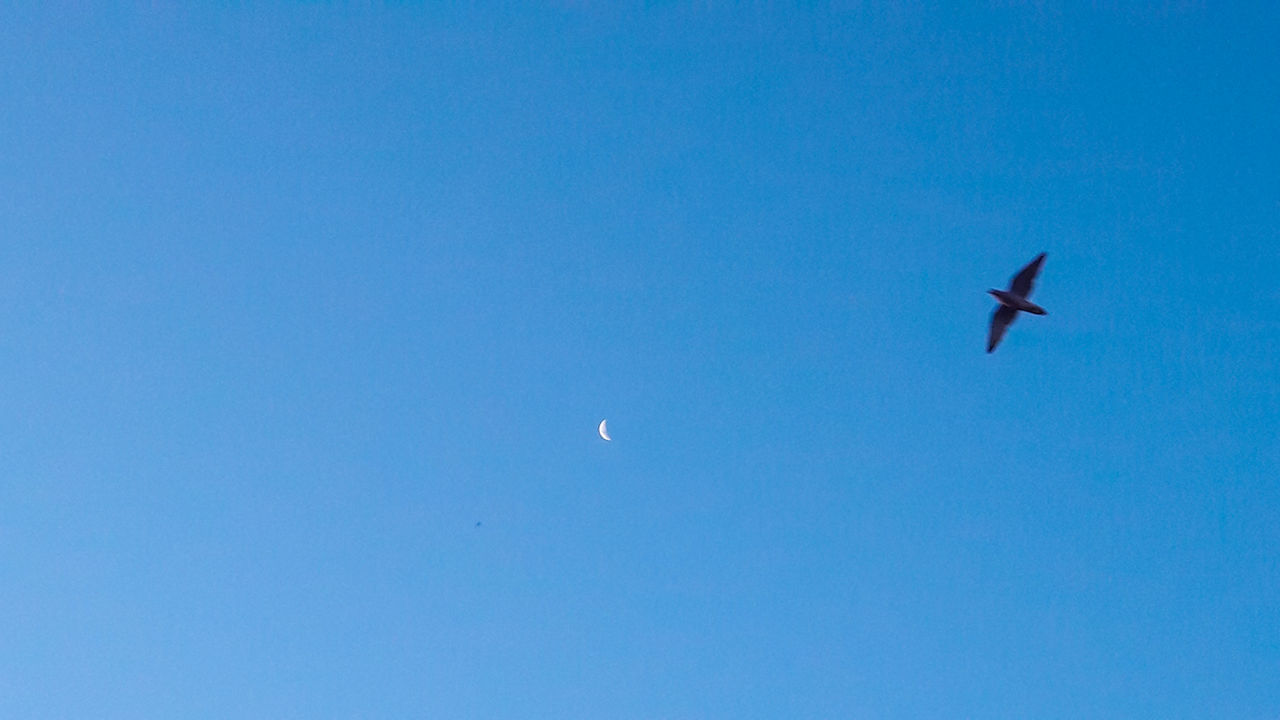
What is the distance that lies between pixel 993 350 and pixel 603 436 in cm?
1751

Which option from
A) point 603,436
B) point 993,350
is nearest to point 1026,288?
point 993,350

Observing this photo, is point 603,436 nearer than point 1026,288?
No

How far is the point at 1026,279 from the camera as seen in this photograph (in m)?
49.4

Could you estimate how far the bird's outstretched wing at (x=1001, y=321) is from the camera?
49.8 meters

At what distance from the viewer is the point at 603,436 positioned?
200ft

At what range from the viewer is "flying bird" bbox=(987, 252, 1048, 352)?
49.2m

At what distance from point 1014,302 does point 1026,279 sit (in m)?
0.83

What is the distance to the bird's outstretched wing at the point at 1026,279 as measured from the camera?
49312 millimetres

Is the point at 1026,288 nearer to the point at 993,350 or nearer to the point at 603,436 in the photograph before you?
the point at 993,350

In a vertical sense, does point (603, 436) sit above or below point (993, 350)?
above

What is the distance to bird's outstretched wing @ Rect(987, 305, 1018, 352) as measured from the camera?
49750 mm

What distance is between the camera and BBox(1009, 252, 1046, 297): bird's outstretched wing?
162 ft

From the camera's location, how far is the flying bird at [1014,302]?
4922cm

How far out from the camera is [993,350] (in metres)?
49.2
